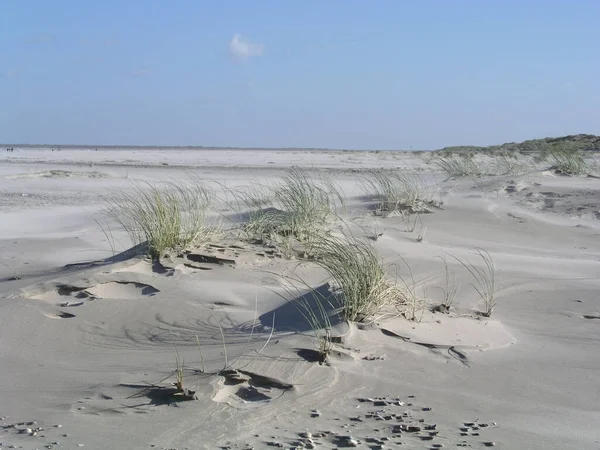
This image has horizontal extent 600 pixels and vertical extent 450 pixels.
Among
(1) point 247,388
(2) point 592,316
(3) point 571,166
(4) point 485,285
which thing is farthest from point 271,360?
(3) point 571,166

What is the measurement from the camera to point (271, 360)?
344cm

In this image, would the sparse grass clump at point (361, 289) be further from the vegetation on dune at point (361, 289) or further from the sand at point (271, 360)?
the sand at point (271, 360)

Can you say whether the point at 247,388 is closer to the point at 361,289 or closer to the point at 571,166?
the point at 361,289

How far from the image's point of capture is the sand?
276 cm

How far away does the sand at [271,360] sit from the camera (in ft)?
9.05

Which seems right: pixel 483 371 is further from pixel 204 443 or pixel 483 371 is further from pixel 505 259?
pixel 505 259

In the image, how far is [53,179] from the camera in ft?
56.6

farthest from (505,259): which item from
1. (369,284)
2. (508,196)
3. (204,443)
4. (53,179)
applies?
(53,179)

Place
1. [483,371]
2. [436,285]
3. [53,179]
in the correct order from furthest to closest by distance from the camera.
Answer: [53,179] < [436,285] < [483,371]

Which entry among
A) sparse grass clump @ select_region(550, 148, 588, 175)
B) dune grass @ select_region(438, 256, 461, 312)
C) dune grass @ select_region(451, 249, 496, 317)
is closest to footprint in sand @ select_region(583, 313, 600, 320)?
dune grass @ select_region(451, 249, 496, 317)

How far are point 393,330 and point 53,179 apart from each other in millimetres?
14930

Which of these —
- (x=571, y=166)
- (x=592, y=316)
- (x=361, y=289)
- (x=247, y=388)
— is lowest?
(x=247, y=388)

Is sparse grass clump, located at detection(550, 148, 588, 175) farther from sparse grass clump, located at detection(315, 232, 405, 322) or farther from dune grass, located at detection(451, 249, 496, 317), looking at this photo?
sparse grass clump, located at detection(315, 232, 405, 322)

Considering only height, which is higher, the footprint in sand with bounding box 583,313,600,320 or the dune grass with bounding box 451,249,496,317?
the dune grass with bounding box 451,249,496,317
